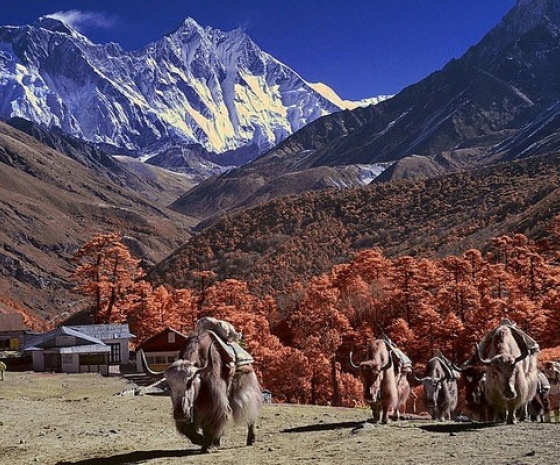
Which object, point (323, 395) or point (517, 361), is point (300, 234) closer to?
point (323, 395)

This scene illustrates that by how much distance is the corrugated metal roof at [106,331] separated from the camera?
59.3 metres

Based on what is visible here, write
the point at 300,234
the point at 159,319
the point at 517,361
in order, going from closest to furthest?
the point at 517,361 < the point at 159,319 < the point at 300,234

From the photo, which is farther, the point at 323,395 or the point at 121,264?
the point at 121,264

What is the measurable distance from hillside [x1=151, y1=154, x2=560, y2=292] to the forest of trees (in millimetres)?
41317

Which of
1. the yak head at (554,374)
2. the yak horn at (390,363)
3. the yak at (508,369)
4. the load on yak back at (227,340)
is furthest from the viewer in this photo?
the yak head at (554,374)

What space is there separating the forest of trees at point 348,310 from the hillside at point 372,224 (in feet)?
136

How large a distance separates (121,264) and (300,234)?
105m

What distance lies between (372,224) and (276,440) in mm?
152754

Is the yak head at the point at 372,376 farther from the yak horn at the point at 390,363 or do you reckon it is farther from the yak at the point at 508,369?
the yak at the point at 508,369

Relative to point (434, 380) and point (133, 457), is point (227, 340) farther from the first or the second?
point (434, 380)

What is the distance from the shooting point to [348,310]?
72750mm

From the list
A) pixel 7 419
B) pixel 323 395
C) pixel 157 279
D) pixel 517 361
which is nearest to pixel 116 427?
pixel 7 419

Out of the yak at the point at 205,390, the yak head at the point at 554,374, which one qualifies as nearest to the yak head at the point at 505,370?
the yak at the point at 205,390

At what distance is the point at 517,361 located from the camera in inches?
593
